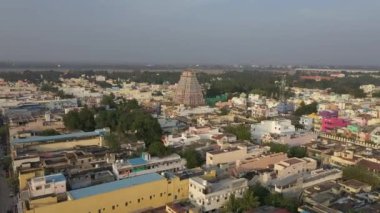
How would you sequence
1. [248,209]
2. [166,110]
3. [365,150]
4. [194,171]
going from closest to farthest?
[248,209] → [194,171] → [365,150] → [166,110]

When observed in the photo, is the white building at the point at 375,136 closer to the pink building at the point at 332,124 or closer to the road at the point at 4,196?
the pink building at the point at 332,124

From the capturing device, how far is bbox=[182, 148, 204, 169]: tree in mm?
21375

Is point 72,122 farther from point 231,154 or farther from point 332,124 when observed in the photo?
point 332,124

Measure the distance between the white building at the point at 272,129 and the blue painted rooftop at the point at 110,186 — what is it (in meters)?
14.9

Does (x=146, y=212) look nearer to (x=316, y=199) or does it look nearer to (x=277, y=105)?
(x=316, y=199)

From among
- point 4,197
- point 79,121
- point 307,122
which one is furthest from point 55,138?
point 307,122

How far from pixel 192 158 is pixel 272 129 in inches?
421

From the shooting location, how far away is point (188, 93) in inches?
1827

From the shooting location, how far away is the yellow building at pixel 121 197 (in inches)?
555

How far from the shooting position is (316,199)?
16.0 meters

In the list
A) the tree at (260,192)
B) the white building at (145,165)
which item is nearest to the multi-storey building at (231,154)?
the white building at (145,165)

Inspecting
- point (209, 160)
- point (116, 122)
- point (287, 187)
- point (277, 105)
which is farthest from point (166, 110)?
point (287, 187)

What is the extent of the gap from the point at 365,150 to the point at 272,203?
1382cm

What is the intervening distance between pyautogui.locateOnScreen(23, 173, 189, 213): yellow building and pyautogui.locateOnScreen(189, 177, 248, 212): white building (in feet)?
3.24
